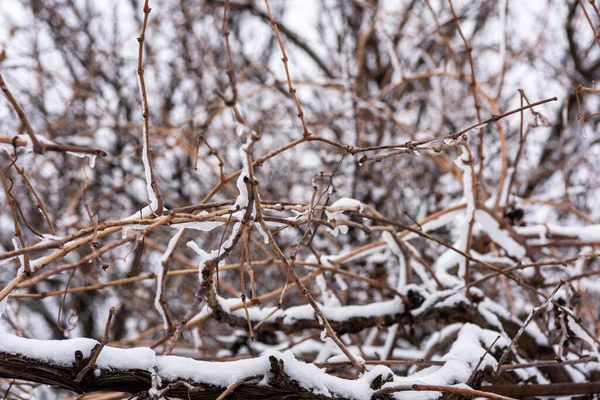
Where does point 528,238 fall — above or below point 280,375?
above

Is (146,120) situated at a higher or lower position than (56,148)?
higher

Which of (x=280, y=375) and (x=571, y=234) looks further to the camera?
(x=571, y=234)

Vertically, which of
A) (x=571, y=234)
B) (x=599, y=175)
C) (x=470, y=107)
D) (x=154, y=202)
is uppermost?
(x=470, y=107)

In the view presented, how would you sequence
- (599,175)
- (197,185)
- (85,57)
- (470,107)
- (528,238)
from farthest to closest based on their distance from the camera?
(85,57)
(197,185)
(470,107)
(599,175)
(528,238)

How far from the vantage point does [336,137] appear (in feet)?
17.4

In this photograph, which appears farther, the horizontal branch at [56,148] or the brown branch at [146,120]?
the brown branch at [146,120]

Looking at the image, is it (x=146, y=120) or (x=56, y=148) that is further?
(x=146, y=120)

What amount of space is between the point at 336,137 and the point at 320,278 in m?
3.08

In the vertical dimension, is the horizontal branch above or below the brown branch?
below

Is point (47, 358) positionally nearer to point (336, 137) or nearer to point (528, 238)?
point (528, 238)

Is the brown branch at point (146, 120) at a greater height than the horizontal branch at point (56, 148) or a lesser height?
greater

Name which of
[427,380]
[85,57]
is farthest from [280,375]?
[85,57]

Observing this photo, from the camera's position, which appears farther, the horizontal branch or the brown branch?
the brown branch

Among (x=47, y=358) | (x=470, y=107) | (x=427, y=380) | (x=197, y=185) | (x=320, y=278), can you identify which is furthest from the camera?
(x=197, y=185)
